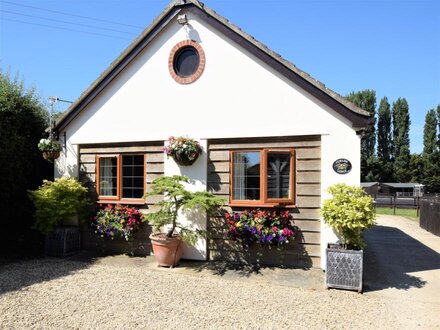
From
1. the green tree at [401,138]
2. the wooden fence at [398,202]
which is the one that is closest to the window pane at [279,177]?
the wooden fence at [398,202]

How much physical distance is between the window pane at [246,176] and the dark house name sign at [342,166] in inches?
62.5

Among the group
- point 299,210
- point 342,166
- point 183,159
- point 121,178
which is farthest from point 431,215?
point 121,178

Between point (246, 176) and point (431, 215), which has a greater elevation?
point (246, 176)

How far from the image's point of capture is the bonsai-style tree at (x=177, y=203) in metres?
7.00

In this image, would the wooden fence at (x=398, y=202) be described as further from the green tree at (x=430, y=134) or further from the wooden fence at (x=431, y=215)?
the green tree at (x=430, y=134)

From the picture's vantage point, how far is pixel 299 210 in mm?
7172

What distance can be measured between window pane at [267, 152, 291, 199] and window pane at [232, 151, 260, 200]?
266 mm

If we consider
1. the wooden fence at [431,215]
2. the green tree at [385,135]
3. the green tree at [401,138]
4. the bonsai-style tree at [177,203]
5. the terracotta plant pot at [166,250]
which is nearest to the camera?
the bonsai-style tree at [177,203]

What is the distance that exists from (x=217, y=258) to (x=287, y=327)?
3402mm

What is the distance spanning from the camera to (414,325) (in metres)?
4.62

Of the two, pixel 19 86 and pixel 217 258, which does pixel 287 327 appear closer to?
pixel 217 258

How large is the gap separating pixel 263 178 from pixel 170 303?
10.4 feet

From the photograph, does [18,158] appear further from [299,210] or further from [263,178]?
[299,210]

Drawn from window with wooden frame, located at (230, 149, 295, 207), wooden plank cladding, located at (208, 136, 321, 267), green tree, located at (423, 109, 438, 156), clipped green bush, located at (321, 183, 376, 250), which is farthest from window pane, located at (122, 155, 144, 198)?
green tree, located at (423, 109, 438, 156)
